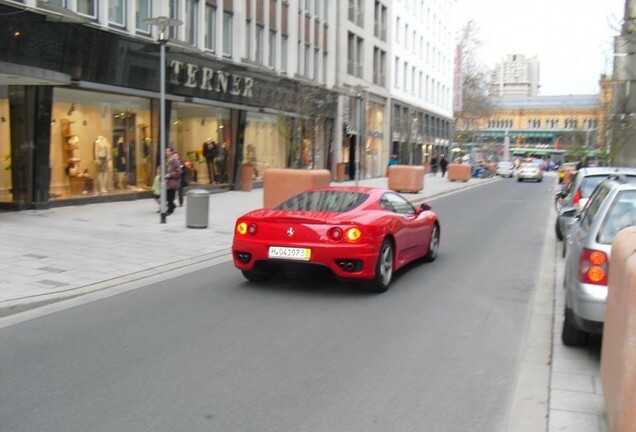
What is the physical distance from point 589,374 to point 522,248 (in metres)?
7.79

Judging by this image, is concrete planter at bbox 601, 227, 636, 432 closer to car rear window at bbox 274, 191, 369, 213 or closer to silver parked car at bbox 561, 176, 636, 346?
silver parked car at bbox 561, 176, 636, 346

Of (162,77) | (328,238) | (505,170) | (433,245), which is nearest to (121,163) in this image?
(162,77)

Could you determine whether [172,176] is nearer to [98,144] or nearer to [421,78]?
[98,144]

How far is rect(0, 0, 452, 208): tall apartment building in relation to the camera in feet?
54.3

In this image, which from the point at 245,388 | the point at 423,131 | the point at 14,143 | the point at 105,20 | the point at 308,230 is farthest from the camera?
the point at 423,131

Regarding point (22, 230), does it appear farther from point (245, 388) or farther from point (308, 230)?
point (245, 388)

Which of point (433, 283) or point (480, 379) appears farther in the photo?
point (433, 283)

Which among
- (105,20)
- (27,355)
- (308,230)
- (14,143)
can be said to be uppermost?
(105,20)

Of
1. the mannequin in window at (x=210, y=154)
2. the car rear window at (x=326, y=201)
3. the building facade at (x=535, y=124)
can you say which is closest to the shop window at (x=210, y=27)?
the mannequin in window at (x=210, y=154)

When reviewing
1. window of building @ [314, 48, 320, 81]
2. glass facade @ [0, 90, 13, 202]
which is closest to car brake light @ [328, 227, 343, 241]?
glass facade @ [0, 90, 13, 202]

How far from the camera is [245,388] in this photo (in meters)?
4.75

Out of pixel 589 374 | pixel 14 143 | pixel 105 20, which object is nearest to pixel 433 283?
pixel 589 374

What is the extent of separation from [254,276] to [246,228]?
84 cm

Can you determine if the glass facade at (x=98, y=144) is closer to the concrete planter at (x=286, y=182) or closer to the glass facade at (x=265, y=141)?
the concrete planter at (x=286, y=182)
